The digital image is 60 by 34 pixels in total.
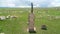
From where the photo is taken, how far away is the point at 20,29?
34125mm

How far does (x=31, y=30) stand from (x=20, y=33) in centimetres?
219

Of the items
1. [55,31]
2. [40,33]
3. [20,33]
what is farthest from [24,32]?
[55,31]

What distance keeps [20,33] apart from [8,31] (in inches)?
103

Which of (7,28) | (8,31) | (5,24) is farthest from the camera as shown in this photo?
(5,24)

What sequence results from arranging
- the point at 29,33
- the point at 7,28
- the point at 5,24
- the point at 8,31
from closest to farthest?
the point at 29,33 → the point at 8,31 → the point at 7,28 → the point at 5,24

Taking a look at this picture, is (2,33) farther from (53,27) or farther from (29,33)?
(53,27)

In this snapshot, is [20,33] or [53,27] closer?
[20,33]

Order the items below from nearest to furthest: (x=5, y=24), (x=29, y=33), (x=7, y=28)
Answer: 1. (x=29, y=33)
2. (x=7, y=28)
3. (x=5, y=24)

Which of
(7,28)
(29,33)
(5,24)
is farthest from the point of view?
(5,24)

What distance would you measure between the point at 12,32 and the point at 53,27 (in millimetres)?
8993

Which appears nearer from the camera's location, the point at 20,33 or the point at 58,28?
the point at 20,33

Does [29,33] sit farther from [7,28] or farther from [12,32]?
[7,28]

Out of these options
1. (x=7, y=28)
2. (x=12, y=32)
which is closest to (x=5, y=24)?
(x=7, y=28)

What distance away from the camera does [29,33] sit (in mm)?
30203
